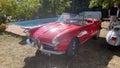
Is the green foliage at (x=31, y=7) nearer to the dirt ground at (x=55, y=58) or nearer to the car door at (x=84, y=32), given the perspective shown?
the dirt ground at (x=55, y=58)

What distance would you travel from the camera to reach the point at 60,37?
529 centimetres

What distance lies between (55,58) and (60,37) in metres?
0.99

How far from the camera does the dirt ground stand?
550 centimetres

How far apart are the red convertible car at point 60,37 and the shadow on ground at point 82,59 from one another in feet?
0.99

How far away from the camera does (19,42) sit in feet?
23.9

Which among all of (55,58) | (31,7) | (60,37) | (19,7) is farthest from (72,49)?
(31,7)

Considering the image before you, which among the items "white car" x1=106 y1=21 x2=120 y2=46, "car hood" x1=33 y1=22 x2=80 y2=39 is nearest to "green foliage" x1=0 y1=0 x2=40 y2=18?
"car hood" x1=33 y1=22 x2=80 y2=39

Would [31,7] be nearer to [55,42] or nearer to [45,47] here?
[45,47]

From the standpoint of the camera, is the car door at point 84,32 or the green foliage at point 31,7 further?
the green foliage at point 31,7

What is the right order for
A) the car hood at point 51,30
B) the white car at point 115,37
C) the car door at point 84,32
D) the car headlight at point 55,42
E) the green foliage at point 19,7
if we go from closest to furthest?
1. the car headlight at point 55,42
2. the car hood at point 51,30
3. the car door at point 84,32
4. the white car at point 115,37
5. the green foliage at point 19,7

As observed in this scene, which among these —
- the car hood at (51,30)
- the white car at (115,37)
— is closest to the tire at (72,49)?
the car hood at (51,30)

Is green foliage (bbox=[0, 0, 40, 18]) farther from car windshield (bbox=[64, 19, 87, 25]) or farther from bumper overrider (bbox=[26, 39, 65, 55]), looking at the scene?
bumper overrider (bbox=[26, 39, 65, 55])

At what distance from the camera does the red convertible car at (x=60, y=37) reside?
529 cm

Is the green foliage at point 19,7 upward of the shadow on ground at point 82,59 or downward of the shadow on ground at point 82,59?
upward
